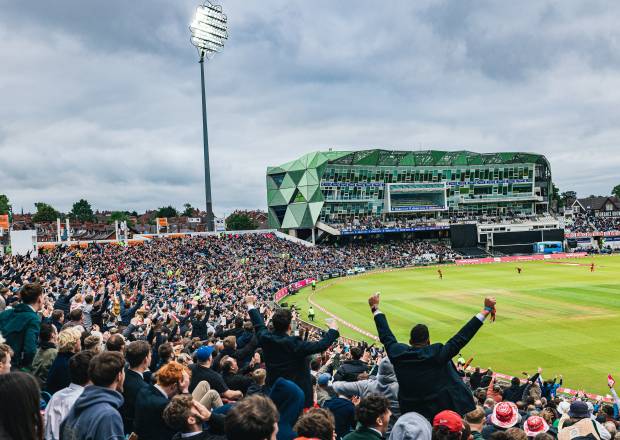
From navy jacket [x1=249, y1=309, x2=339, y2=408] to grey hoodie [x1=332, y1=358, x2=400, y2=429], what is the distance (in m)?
0.49

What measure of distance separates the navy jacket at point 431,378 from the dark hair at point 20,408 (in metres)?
3.73

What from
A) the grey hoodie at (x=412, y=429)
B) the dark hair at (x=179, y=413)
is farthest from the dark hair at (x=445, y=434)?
the dark hair at (x=179, y=413)

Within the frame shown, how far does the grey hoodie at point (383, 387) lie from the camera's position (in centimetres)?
611

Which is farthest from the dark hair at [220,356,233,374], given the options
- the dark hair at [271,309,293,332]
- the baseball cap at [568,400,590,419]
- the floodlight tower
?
the floodlight tower

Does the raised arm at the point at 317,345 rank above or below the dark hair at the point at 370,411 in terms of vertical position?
above

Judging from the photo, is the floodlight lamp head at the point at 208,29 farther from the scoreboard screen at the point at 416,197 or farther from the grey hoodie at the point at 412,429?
the grey hoodie at the point at 412,429

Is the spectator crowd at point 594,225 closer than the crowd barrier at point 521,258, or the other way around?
the crowd barrier at point 521,258

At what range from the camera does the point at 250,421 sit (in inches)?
132

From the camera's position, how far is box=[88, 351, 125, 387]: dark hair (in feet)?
14.2

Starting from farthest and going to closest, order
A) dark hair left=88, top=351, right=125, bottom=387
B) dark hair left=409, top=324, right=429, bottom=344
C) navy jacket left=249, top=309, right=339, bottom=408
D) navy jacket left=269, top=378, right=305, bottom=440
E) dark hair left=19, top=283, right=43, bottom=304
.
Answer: dark hair left=19, top=283, right=43, bottom=304
navy jacket left=249, top=309, right=339, bottom=408
dark hair left=409, top=324, right=429, bottom=344
navy jacket left=269, top=378, right=305, bottom=440
dark hair left=88, top=351, right=125, bottom=387

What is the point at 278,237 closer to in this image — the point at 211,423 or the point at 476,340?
the point at 476,340

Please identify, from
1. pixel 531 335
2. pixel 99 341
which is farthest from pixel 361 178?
pixel 99 341

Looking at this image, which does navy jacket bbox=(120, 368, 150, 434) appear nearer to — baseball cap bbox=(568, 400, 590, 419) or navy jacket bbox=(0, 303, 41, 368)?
navy jacket bbox=(0, 303, 41, 368)

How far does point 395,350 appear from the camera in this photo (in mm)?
5719
